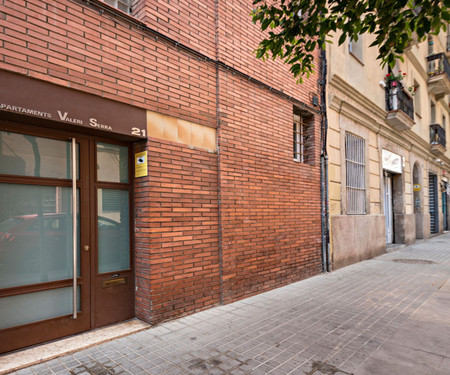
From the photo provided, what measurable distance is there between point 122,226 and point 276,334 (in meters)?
2.48

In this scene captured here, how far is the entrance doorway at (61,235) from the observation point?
342 cm

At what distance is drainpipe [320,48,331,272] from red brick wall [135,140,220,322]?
3547 mm

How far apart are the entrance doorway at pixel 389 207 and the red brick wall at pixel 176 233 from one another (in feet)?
33.5

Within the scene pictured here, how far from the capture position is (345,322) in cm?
435

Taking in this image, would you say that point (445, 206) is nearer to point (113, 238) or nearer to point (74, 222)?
point (113, 238)

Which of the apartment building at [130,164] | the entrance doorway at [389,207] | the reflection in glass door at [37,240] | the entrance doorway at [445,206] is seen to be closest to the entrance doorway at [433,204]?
the entrance doorway at [445,206]

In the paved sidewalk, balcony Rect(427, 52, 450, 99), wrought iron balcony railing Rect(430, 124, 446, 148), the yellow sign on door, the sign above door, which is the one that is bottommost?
the paved sidewalk

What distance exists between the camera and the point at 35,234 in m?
3.60

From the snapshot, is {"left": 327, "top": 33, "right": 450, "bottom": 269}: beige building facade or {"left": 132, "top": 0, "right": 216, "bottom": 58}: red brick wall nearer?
{"left": 132, "top": 0, "right": 216, "bottom": 58}: red brick wall

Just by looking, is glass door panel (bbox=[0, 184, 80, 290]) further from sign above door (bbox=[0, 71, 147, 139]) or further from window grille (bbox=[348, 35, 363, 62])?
window grille (bbox=[348, 35, 363, 62])

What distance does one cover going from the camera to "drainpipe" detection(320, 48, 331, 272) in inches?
299

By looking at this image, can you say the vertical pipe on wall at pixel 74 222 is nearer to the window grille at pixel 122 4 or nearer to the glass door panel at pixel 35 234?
the glass door panel at pixel 35 234

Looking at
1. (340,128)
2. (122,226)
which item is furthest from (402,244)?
(122,226)

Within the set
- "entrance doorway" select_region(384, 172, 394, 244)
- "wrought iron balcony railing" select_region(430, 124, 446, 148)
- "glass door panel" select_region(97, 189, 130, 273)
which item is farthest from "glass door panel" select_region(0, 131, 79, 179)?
"wrought iron balcony railing" select_region(430, 124, 446, 148)
